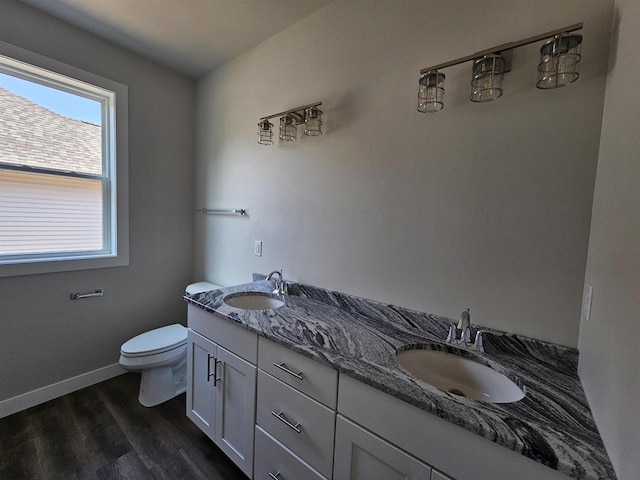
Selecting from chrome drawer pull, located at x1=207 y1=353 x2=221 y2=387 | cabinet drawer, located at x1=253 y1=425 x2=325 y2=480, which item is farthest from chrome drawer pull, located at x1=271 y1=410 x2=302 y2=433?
chrome drawer pull, located at x1=207 y1=353 x2=221 y2=387

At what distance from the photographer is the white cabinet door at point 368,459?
Result: 0.81 meters

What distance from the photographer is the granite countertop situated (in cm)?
64

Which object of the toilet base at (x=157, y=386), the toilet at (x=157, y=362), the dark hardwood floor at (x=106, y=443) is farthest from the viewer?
the toilet base at (x=157, y=386)

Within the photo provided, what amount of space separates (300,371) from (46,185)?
7.22ft

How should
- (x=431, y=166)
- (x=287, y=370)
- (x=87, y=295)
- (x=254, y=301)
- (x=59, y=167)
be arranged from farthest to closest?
(x=87, y=295)
(x=59, y=167)
(x=254, y=301)
(x=431, y=166)
(x=287, y=370)

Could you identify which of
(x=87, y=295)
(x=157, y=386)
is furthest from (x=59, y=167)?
(x=157, y=386)

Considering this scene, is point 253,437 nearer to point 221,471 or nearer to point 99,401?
point 221,471

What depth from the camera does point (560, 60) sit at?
911 mm

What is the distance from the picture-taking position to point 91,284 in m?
2.08

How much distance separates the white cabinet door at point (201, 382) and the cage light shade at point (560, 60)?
6.06 feet

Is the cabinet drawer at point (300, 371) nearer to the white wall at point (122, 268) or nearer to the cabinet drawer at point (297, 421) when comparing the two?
the cabinet drawer at point (297, 421)

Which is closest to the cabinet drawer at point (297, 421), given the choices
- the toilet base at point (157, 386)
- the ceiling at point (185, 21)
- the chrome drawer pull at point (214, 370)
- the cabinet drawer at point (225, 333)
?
the cabinet drawer at point (225, 333)

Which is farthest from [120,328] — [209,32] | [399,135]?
[399,135]

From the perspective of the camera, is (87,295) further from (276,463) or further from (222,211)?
(276,463)
